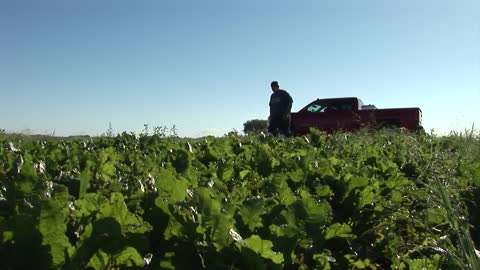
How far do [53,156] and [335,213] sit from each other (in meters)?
1.53

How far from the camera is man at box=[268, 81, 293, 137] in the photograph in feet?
42.9

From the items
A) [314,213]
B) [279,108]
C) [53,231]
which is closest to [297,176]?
[314,213]

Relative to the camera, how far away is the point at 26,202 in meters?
1.38

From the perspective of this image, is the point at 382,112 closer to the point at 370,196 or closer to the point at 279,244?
the point at 370,196

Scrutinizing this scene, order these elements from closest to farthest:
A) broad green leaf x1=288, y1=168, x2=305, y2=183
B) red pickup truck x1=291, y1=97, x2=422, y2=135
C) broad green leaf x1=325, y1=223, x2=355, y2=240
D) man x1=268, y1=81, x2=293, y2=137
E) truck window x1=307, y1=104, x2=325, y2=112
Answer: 1. broad green leaf x1=325, y1=223, x2=355, y2=240
2. broad green leaf x1=288, y1=168, x2=305, y2=183
3. man x1=268, y1=81, x2=293, y2=137
4. red pickup truck x1=291, y1=97, x2=422, y2=135
5. truck window x1=307, y1=104, x2=325, y2=112

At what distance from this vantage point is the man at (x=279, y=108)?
42.9 ft

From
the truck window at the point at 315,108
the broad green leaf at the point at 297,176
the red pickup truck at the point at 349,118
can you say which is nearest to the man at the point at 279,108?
the red pickup truck at the point at 349,118

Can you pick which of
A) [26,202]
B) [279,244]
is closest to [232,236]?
[279,244]

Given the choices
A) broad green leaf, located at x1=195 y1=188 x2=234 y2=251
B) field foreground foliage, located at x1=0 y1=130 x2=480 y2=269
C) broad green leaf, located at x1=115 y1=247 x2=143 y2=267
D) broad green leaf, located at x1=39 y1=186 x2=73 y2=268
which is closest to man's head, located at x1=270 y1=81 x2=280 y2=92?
field foreground foliage, located at x1=0 y1=130 x2=480 y2=269

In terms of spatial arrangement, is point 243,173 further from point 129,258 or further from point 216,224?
point 129,258

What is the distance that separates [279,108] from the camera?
43.0 ft

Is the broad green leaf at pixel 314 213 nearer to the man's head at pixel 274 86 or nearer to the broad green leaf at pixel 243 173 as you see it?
the broad green leaf at pixel 243 173

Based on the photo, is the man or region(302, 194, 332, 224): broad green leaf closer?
region(302, 194, 332, 224): broad green leaf

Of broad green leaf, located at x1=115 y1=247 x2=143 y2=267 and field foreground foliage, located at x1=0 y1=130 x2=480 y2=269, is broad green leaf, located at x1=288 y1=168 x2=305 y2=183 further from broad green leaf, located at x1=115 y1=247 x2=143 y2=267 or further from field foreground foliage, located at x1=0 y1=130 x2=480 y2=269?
broad green leaf, located at x1=115 y1=247 x2=143 y2=267
